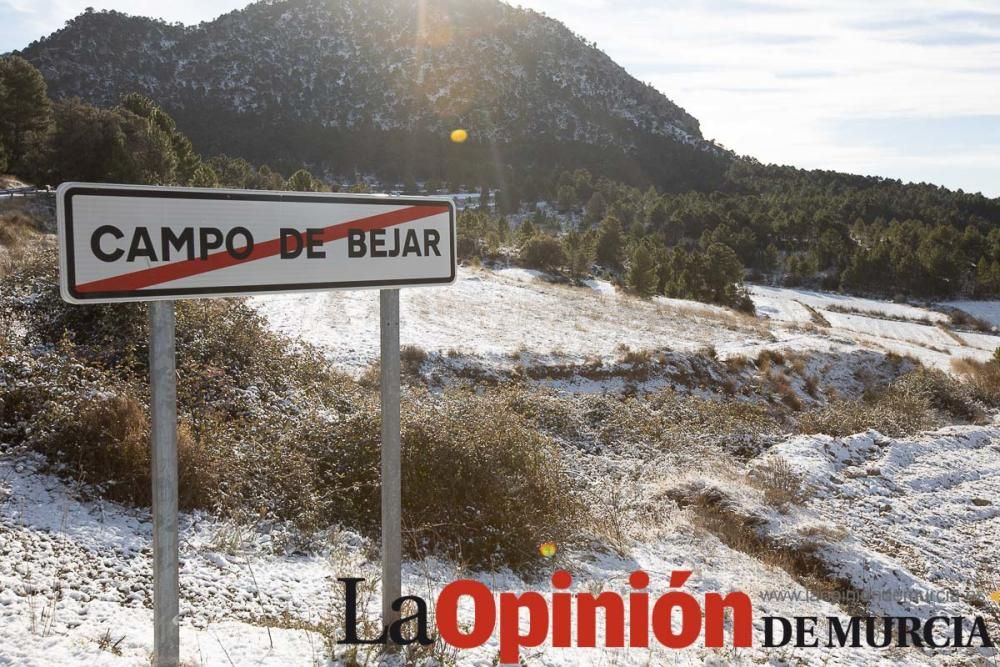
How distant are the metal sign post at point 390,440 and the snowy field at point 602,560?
2.17ft

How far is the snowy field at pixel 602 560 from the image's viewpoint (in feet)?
11.4

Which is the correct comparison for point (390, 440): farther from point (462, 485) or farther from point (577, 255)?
point (577, 255)

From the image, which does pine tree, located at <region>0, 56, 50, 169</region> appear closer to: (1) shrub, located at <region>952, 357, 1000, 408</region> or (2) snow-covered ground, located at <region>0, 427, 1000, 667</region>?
(2) snow-covered ground, located at <region>0, 427, 1000, 667</region>

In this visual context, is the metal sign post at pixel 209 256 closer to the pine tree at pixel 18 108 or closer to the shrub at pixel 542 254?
the shrub at pixel 542 254

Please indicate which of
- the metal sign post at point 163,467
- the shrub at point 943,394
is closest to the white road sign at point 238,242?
the metal sign post at point 163,467

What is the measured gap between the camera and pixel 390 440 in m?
3.11

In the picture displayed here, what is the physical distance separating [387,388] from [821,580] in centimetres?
552

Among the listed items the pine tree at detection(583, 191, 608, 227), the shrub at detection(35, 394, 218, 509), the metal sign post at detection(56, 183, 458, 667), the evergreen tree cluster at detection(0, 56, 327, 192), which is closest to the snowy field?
the shrub at detection(35, 394, 218, 509)

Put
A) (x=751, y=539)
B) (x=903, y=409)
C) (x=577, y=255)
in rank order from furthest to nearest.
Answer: (x=577, y=255) < (x=903, y=409) < (x=751, y=539)

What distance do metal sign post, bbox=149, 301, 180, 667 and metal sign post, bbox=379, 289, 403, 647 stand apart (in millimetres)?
1021

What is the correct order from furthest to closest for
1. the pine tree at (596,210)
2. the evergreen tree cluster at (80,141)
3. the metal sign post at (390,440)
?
1. the pine tree at (596,210)
2. the evergreen tree cluster at (80,141)
3. the metal sign post at (390,440)

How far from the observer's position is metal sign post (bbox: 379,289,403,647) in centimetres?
310

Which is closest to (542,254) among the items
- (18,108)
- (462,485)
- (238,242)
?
(18,108)

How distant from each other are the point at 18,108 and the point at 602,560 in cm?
4643
